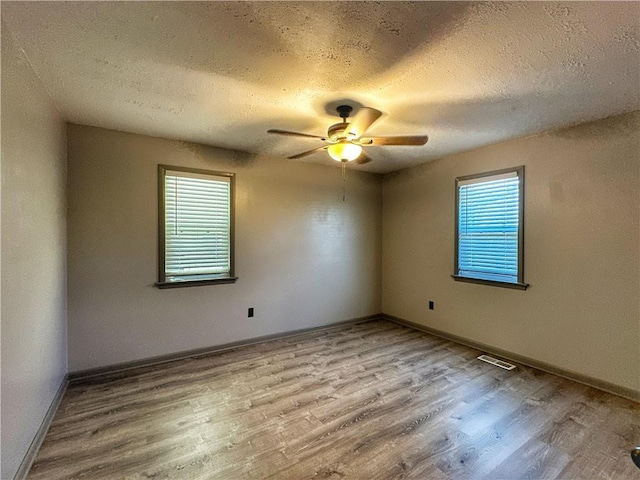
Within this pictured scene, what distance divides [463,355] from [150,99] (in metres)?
4.13

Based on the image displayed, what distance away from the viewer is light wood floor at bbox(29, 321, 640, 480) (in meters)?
1.83

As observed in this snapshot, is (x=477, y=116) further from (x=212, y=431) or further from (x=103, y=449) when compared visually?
(x=103, y=449)

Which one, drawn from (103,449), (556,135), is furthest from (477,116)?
(103,449)

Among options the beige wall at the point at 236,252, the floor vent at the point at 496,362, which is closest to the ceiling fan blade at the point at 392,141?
the beige wall at the point at 236,252

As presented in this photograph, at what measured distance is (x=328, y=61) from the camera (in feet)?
6.20

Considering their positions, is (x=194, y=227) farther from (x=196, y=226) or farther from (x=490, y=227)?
(x=490, y=227)

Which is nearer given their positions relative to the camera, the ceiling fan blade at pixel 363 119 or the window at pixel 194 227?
the ceiling fan blade at pixel 363 119

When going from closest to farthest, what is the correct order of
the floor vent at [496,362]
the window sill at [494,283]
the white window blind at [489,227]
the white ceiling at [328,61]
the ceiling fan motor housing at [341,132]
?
1. the white ceiling at [328,61]
2. the ceiling fan motor housing at [341,132]
3. the floor vent at [496,362]
4. the window sill at [494,283]
5. the white window blind at [489,227]

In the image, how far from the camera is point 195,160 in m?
3.54

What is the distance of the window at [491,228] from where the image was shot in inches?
134

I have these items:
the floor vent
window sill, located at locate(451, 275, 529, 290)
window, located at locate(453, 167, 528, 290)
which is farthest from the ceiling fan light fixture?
the floor vent

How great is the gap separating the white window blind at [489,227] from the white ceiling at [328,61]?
0.82m

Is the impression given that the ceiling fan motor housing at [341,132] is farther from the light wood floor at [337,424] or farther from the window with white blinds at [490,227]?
the light wood floor at [337,424]

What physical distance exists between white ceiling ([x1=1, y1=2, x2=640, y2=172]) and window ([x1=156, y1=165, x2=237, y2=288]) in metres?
0.73
